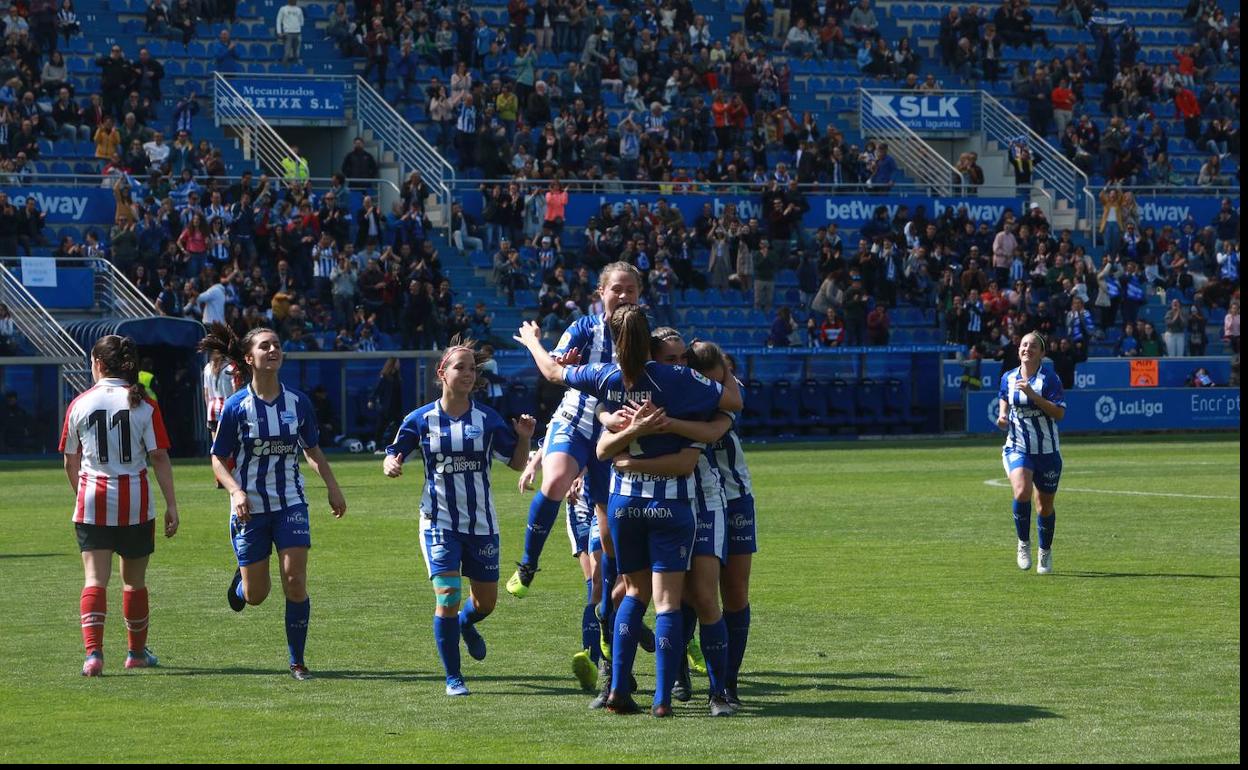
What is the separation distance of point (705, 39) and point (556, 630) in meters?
34.4

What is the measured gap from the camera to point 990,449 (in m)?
34.0

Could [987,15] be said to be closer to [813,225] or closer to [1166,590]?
[813,225]

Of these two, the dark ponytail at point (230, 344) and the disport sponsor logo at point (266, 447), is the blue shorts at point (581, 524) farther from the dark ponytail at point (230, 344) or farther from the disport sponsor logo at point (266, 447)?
the dark ponytail at point (230, 344)

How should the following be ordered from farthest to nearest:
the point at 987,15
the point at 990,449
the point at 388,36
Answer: the point at 987,15 < the point at 388,36 < the point at 990,449

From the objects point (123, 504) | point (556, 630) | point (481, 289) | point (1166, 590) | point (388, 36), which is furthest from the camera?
point (388, 36)

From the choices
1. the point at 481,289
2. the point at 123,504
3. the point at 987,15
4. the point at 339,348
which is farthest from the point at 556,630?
the point at 987,15

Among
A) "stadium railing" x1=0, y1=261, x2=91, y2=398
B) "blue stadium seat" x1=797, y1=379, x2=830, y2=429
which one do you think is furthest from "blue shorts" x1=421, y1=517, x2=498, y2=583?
"blue stadium seat" x1=797, y1=379, x2=830, y2=429

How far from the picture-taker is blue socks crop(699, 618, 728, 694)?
920 cm

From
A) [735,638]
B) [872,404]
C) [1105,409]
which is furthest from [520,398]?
[735,638]

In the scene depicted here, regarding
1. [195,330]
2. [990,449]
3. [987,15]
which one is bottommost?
[990,449]

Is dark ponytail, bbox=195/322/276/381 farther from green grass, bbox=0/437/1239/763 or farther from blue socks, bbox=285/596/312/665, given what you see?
green grass, bbox=0/437/1239/763

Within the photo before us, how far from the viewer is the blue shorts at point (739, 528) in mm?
9672

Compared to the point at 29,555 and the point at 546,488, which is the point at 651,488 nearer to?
the point at 546,488

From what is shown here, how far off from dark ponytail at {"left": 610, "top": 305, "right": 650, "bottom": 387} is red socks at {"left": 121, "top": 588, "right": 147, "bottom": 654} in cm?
365
